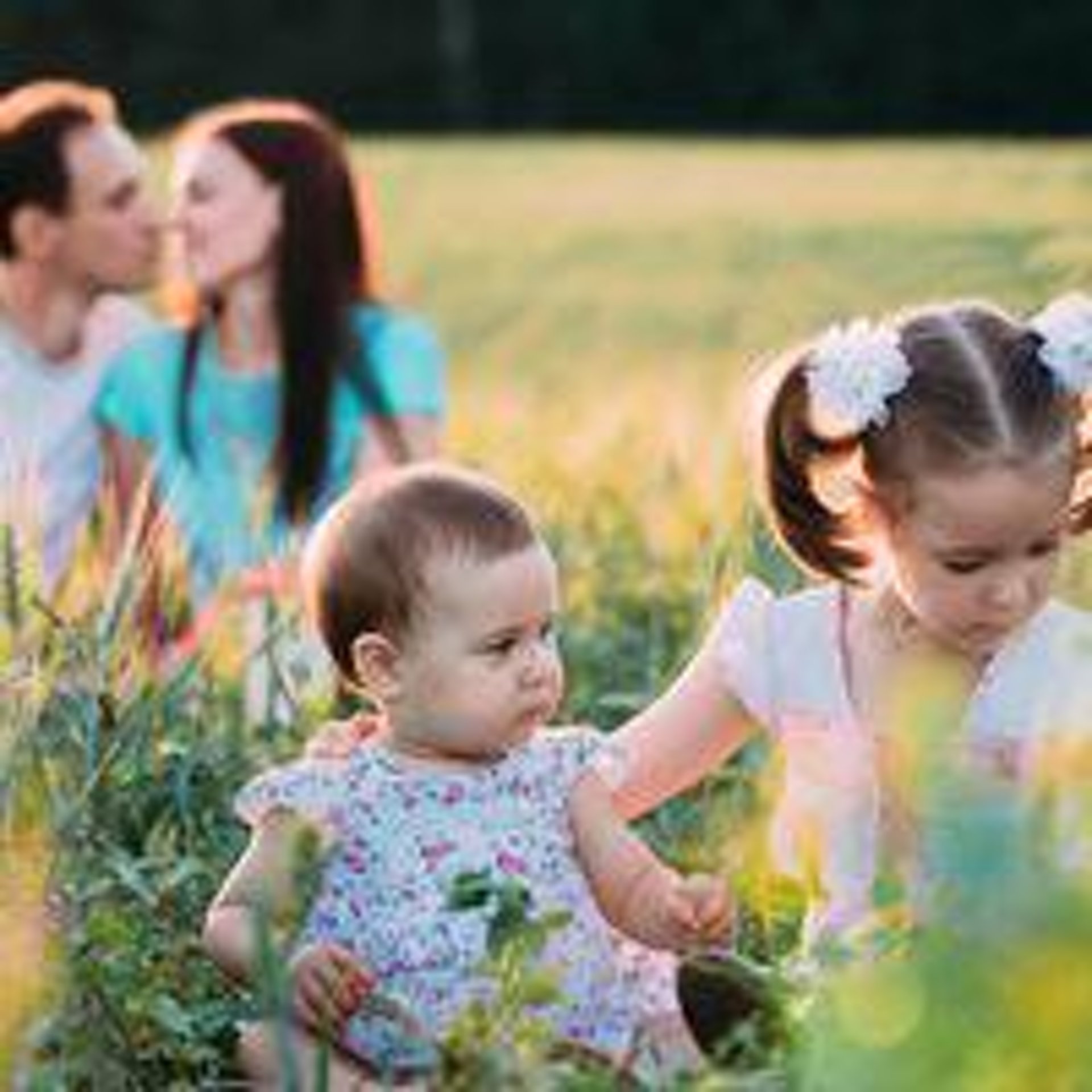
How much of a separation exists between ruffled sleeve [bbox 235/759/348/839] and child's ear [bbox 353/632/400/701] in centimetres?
9

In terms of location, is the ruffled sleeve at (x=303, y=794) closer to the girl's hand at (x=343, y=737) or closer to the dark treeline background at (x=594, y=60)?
the girl's hand at (x=343, y=737)

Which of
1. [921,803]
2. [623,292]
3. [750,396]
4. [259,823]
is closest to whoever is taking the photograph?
[921,803]

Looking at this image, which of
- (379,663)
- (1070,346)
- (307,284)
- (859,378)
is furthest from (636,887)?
(307,284)

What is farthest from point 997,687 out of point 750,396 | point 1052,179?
point 1052,179

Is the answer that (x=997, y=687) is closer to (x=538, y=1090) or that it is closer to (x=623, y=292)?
(x=538, y=1090)

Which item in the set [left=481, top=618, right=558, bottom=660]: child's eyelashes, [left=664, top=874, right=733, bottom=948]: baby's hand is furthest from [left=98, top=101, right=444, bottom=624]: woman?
[left=664, top=874, right=733, bottom=948]: baby's hand

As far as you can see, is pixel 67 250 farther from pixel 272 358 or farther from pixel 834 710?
pixel 834 710

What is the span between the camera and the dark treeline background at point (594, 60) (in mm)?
31422

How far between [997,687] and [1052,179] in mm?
1725

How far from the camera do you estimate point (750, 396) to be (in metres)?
3.62

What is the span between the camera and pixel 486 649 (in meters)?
3.20

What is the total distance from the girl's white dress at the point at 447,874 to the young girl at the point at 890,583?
0.51 feet

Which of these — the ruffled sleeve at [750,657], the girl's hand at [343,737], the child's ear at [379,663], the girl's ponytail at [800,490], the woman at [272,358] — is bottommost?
the woman at [272,358]

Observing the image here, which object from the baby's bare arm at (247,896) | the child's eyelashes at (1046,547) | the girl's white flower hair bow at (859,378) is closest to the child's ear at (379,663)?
the baby's bare arm at (247,896)
